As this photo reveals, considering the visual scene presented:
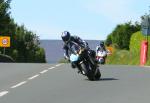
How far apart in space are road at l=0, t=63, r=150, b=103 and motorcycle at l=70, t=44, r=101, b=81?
0.29 meters

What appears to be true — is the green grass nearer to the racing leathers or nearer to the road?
the road

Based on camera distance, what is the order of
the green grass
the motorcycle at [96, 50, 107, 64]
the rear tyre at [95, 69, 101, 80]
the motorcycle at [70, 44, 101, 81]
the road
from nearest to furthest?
1. the road
2. the motorcycle at [70, 44, 101, 81]
3. the rear tyre at [95, 69, 101, 80]
4. the motorcycle at [96, 50, 107, 64]
5. the green grass

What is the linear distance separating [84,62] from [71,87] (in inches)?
109

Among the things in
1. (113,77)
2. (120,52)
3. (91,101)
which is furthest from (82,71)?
(120,52)

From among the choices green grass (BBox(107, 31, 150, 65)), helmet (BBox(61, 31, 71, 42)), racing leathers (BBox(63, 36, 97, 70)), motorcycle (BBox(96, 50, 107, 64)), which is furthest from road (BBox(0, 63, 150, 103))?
green grass (BBox(107, 31, 150, 65))

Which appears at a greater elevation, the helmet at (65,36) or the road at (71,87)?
the helmet at (65,36)

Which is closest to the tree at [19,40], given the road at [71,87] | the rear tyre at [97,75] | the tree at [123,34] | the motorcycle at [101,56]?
the tree at [123,34]

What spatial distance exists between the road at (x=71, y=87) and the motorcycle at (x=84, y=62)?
0.97 ft

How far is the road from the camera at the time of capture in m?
16.2

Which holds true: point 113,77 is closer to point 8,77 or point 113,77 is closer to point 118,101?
point 8,77

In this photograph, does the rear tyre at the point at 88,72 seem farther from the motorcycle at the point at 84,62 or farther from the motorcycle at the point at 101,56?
the motorcycle at the point at 101,56

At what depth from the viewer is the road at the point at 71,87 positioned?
16219 mm

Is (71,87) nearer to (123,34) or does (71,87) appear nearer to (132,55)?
(132,55)

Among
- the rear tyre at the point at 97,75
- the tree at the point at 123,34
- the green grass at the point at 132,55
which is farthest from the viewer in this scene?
the tree at the point at 123,34
